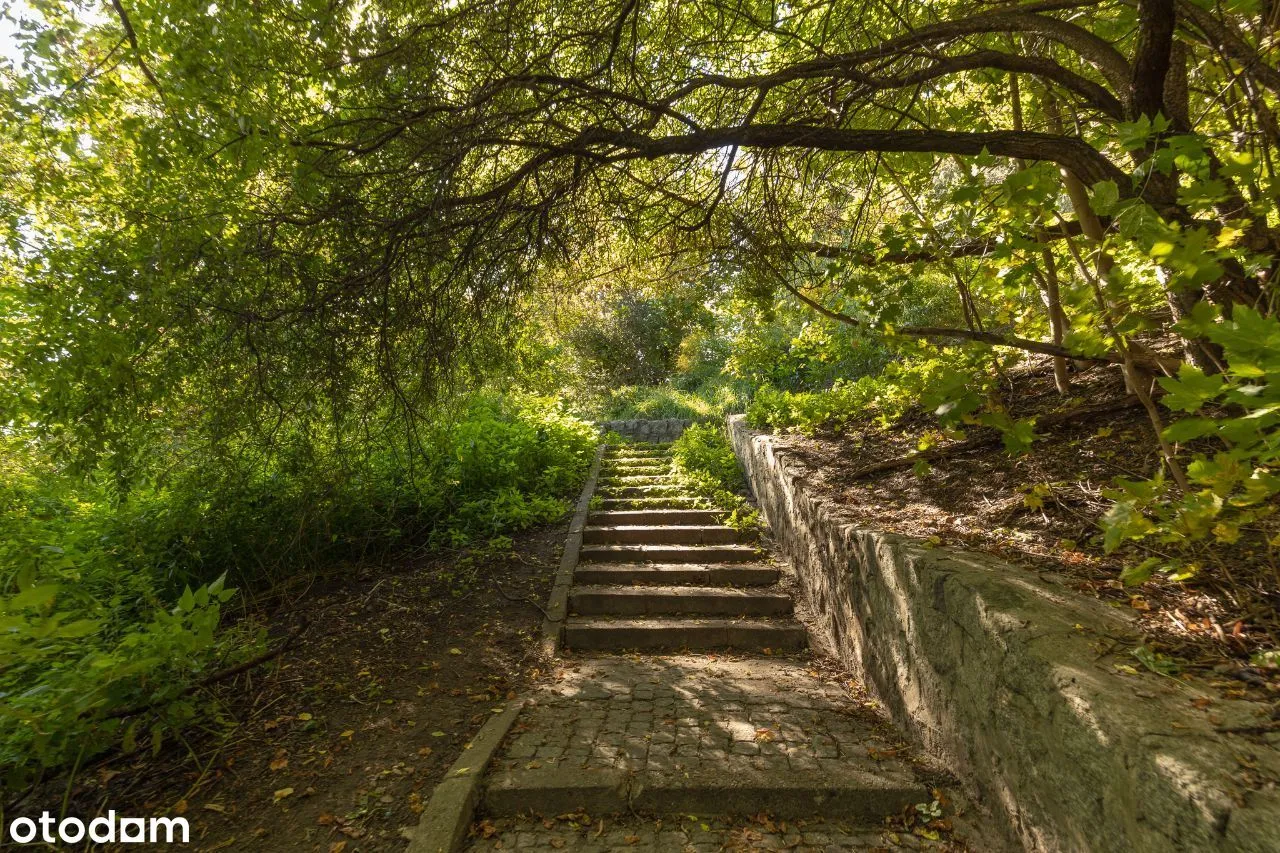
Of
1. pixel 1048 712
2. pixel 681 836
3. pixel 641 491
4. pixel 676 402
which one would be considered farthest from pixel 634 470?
pixel 1048 712

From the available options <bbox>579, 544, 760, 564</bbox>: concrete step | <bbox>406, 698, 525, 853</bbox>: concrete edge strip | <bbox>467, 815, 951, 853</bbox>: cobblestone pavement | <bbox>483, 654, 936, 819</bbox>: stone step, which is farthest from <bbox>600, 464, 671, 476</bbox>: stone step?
<bbox>467, 815, 951, 853</bbox>: cobblestone pavement

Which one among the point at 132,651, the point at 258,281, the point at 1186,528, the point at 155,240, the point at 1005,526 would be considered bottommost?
the point at 132,651

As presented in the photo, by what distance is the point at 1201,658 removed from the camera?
87.4 inches

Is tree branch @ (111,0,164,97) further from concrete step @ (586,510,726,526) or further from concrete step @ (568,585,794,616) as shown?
concrete step @ (586,510,726,526)

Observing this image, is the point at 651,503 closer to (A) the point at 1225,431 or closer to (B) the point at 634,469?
(B) the point at 634,469

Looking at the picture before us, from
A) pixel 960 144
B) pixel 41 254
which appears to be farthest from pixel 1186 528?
pixel 41 254

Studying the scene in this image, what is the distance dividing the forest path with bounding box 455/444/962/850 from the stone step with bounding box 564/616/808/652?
10mm

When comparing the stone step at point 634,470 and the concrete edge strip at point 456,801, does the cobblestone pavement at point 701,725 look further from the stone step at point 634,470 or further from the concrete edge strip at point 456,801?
Answer: the stone step at point 634,470

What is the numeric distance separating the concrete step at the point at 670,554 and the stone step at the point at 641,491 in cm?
159

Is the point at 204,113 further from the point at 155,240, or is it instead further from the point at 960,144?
the point at 960,144

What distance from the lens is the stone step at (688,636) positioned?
5469mm

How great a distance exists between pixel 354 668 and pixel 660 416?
10.4 meters

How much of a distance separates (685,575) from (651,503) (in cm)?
194

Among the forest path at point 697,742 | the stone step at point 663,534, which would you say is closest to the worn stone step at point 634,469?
the stone step at point 663,534
